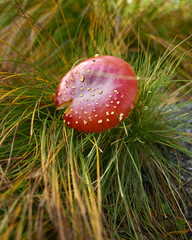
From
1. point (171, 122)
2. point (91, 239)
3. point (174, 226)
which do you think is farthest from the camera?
point (171, 122)

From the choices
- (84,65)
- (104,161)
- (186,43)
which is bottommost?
(104,161)

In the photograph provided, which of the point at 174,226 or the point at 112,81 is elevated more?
the point at 112,81

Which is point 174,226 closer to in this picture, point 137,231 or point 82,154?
point 137,231

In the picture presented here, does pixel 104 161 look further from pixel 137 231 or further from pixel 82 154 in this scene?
pixel 137 231

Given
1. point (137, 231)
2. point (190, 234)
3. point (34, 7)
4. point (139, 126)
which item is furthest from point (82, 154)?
point (34, 7)

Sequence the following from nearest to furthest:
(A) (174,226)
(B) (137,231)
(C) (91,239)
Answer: (C) (91,239) → (B) (137,231) → (A) (174,226)

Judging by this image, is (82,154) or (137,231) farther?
(82,154)
